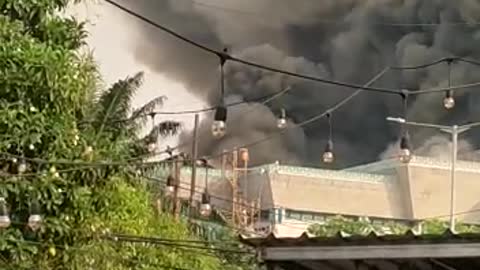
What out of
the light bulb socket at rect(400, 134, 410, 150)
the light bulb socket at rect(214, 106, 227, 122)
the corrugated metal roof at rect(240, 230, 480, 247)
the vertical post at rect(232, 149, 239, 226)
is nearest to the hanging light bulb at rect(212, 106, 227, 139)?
the light bulb socket at rect(214, 106, 227, 122)

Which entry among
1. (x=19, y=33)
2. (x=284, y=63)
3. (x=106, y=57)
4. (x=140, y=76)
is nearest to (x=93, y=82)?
(x=19, y=33)

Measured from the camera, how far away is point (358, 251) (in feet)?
26.3

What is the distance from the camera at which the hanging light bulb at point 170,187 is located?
1724cm

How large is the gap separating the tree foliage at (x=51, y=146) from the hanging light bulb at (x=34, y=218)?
0.18 m

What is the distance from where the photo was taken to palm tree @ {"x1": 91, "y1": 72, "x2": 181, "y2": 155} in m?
14.9

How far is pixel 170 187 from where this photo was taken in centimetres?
1789

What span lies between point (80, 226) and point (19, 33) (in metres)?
1.66

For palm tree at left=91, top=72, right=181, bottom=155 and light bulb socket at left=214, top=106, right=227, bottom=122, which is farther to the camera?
palm tree at left=91, top=72, right=181, bottom=155

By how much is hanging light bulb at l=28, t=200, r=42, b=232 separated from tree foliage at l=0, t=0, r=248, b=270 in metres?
0.18

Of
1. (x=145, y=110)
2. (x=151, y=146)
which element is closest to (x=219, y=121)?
(x=151, y=146)

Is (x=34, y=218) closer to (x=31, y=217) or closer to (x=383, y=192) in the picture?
(x=31, y=217)

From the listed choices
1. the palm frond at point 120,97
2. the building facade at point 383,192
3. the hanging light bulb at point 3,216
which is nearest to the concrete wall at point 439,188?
the building facade at point 383,192

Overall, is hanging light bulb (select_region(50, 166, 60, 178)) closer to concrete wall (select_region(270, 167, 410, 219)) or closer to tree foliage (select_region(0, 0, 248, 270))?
tree foliage (select_region(0, 0, 248, 270))

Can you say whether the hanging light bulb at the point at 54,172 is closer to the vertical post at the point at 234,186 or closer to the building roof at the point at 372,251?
the building roof at the point at 372,251
